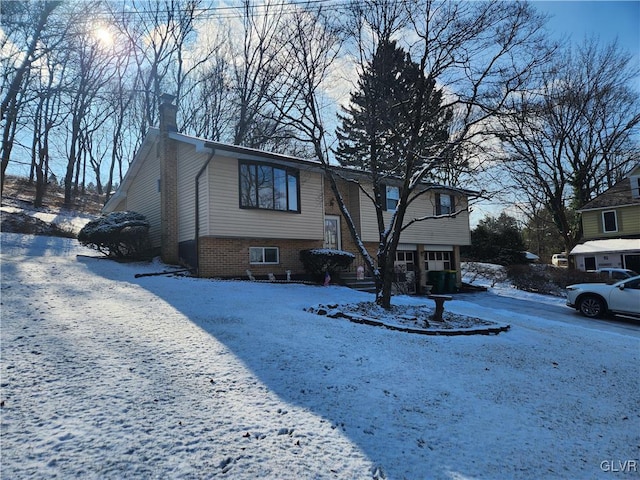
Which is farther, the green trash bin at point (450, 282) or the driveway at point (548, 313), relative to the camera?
the green trash bin at point (450, 282)

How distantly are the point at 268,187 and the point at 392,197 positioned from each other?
22.5 ft

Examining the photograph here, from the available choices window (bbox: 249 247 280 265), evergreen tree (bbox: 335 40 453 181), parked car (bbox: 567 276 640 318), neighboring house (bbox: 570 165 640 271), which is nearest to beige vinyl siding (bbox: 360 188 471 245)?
window (bbox: 249 247 280 265)

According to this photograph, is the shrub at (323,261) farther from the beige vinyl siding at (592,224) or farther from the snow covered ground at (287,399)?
the beige vinyl siding at (592,224)

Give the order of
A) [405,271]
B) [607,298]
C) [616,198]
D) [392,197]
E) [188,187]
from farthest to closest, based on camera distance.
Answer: [616,198]
[405,271]
[392,197]
[188,187]
[607,298]

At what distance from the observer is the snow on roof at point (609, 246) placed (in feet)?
79.0

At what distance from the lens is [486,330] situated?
25.3 ft

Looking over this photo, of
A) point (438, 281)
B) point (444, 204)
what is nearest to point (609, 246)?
point (444, 204)

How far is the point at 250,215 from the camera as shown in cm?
1370

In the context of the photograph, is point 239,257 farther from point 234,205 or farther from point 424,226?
point 424,226

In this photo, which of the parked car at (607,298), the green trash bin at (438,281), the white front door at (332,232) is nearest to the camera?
the parked car at (607,298)

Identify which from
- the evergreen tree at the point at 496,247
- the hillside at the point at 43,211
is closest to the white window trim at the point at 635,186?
the evergreen tree at the point at 496,247

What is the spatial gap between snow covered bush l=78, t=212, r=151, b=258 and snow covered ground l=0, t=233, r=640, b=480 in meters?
6.64

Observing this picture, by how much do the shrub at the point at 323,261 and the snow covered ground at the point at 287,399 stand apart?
727 centimetres

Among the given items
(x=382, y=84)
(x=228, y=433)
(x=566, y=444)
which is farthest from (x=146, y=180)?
(x=566, y=444)
